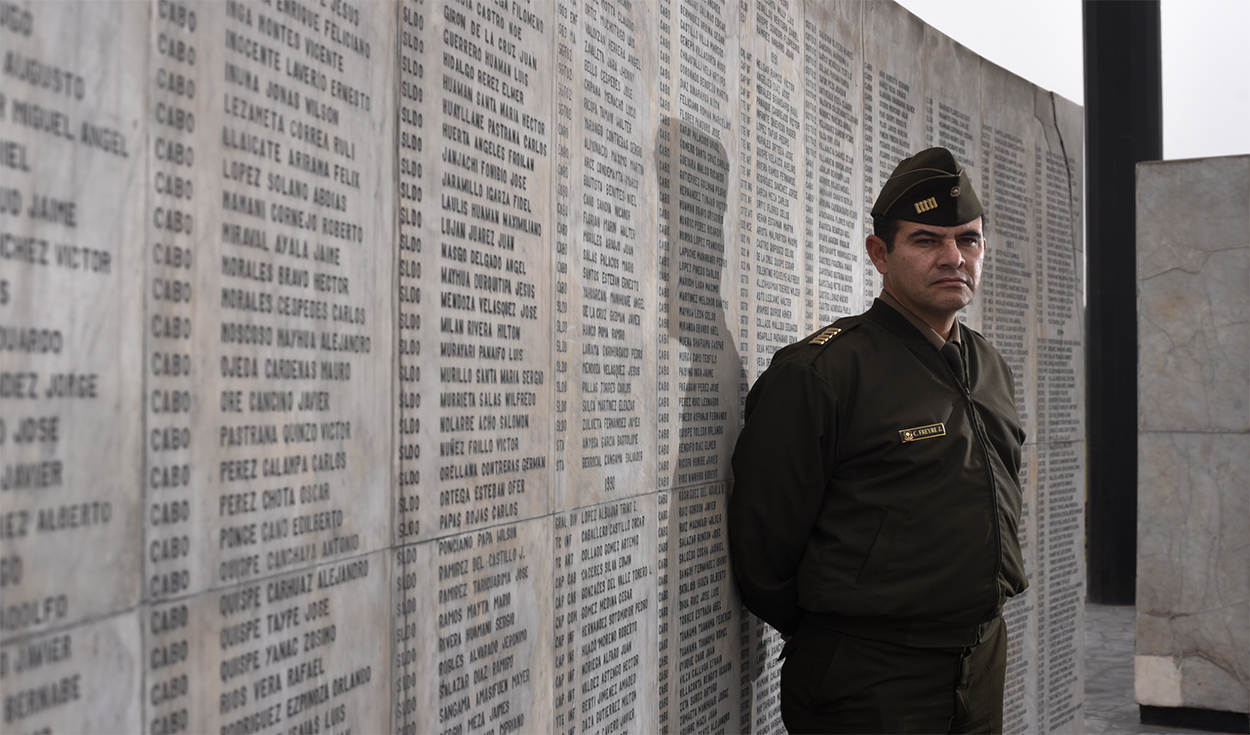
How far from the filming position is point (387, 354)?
4.87ft

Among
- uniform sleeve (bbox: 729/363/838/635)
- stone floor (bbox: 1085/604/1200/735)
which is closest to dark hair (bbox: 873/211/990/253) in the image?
uniform sleeve (bbox: 729/363/838/635)

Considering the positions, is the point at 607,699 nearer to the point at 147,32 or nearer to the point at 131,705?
the point at 131,705

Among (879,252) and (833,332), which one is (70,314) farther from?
(879,252)

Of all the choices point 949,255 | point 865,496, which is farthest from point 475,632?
point 949,255

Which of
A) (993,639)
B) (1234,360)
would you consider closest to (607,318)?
(993,639)

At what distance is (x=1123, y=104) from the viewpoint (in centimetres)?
1009

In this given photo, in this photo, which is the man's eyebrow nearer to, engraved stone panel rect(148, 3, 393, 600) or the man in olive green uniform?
the man in olive green uniform

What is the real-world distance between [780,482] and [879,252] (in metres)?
0.74

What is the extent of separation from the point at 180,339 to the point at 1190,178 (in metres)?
6.30

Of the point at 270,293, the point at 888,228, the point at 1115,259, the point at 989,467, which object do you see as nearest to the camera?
the point at 270,293

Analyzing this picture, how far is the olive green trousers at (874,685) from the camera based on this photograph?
99.7 inches

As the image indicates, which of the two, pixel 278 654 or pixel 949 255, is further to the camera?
pixel 949 255

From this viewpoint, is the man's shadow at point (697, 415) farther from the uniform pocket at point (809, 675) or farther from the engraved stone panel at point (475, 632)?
the engraved stone panel at point (475, 632)

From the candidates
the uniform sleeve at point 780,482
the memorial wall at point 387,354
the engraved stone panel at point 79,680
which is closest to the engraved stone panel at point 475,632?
the memorial wall at point 387,354
